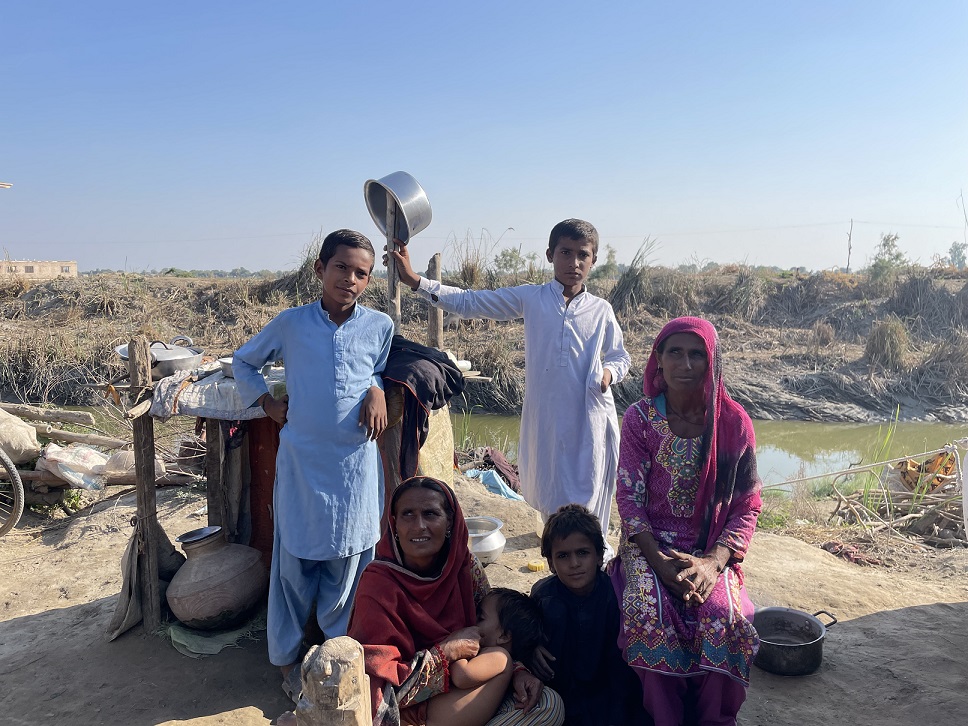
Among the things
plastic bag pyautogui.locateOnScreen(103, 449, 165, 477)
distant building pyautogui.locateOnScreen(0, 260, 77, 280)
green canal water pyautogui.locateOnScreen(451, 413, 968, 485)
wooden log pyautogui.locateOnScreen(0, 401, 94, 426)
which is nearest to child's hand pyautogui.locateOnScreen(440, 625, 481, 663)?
plastic bag pyautogui.locateOnScreen(103, 449, 165, 477)

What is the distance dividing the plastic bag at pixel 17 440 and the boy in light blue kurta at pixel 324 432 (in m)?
3.69

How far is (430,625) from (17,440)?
4.62m

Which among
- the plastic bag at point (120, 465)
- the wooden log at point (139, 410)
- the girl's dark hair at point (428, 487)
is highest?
the wooden log at point (139, 410)

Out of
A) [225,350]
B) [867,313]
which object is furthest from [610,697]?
[867,313]

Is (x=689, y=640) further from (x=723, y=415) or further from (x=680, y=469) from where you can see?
(x=723, y=415)

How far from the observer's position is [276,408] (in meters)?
2.54

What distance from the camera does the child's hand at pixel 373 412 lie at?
2518 millimetres

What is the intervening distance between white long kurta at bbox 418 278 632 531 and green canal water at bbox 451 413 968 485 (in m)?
4.96

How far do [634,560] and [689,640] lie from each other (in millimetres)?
306

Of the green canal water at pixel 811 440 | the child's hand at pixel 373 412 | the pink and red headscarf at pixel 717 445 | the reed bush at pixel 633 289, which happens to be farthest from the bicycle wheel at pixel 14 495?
the reed bush at pixel 633 289

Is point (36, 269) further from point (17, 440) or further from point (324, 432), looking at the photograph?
point (324, 432)

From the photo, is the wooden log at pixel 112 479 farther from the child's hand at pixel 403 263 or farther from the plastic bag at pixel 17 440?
the child's hand at pixel 403 263

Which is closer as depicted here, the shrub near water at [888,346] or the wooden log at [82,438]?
the wooden log at [82,438]

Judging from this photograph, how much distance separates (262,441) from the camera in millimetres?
3303
